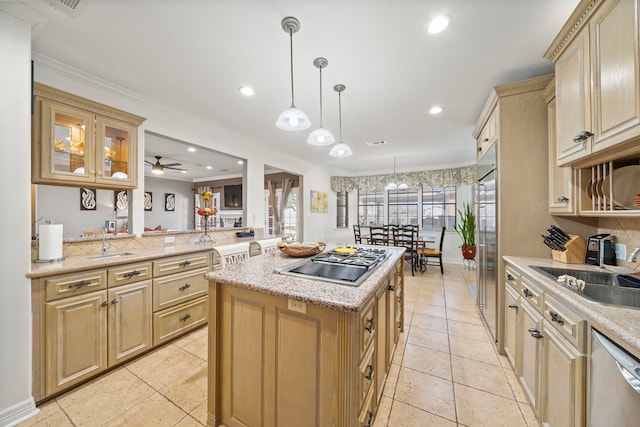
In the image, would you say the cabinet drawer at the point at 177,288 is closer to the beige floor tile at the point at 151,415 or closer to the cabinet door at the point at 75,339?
the cabinet door at the point at 75,339

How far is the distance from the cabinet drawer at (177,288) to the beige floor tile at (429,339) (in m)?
2.19

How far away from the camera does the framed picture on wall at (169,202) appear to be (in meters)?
6.84

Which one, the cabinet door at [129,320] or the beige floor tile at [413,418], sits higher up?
the cabinet door at [129,320]

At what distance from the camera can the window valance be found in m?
5.41

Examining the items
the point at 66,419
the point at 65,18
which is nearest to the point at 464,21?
the point at 65,18

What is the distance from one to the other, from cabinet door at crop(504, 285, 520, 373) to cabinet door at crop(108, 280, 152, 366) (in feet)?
9.71

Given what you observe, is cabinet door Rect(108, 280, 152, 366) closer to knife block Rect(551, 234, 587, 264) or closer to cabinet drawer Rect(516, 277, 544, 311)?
cabinet drawer Rect(516, 277, 544, 311)

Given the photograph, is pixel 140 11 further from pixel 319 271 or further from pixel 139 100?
pixel 319 271

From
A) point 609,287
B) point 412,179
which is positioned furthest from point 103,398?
point 412,179

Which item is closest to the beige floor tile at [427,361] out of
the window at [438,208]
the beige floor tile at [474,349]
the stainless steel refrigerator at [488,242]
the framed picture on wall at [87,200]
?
the beige floor tile at [474,349]

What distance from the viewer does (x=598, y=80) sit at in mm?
1253

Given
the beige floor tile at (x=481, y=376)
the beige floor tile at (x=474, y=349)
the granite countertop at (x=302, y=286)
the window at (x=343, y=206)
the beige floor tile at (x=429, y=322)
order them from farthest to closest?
1. the window at (x=343, y=206)
2. the beige floor tile at (x=429, y=322)
3. the beige floor tile at (x=474, y=349)
4. the beige floor tile at (x=481, y=376)
5. the granite countertop at (x=302, y=286)

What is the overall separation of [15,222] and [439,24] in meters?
2.94

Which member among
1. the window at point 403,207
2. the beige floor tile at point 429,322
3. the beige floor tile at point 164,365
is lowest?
the beige floor tile at point 429,322
